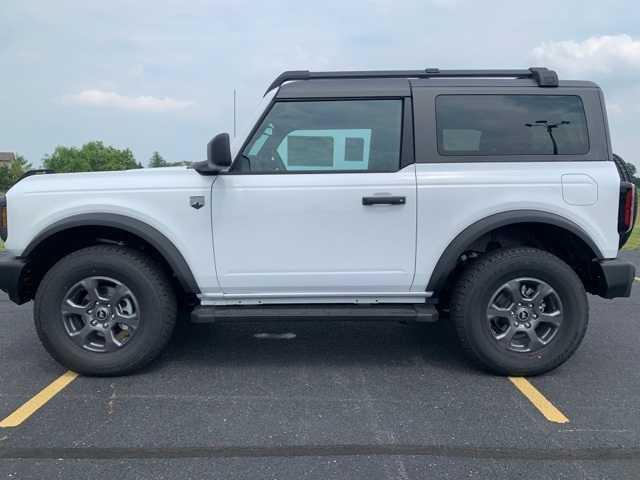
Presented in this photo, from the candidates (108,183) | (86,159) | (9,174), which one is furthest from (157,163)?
(86,159)

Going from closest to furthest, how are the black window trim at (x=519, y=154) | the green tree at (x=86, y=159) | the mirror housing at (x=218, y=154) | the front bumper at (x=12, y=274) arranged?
1. the mirror housing at (x=218, y=154)
2. the front bumper at (x=12, y=274)
3. the black window trim at (x=519, y=154)
4. the green tree at (x=86, y=159)

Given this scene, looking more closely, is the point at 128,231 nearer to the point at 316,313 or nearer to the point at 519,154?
the point at 316,313

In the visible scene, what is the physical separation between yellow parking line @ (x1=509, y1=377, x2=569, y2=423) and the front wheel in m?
0.07

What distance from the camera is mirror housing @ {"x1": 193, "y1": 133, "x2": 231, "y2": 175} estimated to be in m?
3.73

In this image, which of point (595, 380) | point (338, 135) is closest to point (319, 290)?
point (338, 135)

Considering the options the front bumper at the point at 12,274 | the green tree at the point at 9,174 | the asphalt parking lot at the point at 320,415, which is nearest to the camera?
the asphalt parking lot at the point at 320,415

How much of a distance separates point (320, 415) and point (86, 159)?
11640 centimetres

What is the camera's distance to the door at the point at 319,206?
3.84 meters

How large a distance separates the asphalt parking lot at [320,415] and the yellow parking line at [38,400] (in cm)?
2

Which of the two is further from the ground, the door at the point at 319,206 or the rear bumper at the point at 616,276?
the door at the point at 319,206

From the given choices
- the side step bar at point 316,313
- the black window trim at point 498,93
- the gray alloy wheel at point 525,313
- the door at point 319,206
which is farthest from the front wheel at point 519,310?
the black window trim at point 498,93

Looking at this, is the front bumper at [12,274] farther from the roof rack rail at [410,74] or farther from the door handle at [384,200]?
the door handle at [384,200]

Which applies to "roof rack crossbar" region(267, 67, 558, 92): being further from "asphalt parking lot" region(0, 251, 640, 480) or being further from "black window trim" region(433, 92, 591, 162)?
"asphalt parking lot" region(0, 251, 640, 480)

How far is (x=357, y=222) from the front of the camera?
3854mm
